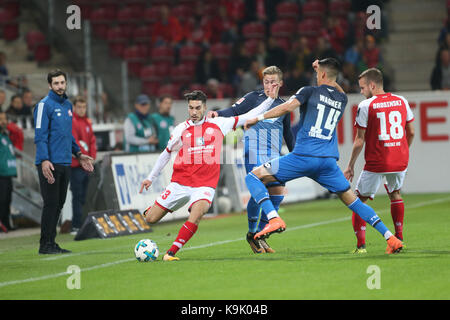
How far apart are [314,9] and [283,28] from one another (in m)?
1.04

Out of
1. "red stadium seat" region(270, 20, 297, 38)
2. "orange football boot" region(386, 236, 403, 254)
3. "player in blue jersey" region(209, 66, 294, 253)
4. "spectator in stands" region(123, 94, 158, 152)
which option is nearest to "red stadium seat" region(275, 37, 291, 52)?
"red stadium seat" region(270, 20, 297, 38)

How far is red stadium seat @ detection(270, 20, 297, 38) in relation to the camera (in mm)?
24578

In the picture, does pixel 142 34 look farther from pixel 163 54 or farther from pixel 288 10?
pixel 288 10

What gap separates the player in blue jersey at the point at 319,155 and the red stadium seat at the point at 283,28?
51.3 ft

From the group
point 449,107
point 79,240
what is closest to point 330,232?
point 79,240

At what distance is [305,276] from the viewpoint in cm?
775

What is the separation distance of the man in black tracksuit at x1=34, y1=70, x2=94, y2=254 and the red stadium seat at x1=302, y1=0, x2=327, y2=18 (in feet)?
47.9

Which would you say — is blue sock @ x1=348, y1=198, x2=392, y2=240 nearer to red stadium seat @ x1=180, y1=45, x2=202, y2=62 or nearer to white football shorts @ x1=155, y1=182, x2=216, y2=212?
white football shorts @ x1=155, y1=182, x2=216, y2=212

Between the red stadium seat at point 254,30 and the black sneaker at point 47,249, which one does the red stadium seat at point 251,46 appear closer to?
the red stadium seat at point 254,30

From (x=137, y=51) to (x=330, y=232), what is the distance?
14.7 meters

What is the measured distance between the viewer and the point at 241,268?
8484 millimetres

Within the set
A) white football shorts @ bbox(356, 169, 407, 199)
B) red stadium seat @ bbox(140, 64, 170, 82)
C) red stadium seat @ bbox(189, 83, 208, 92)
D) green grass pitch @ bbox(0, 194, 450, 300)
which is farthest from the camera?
red stadium seat @ bbox(140, 64, 170, 82)

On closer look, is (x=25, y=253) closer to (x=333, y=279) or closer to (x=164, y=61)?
(x=333, y=279)

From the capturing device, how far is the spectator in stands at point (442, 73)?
20.3 metres
